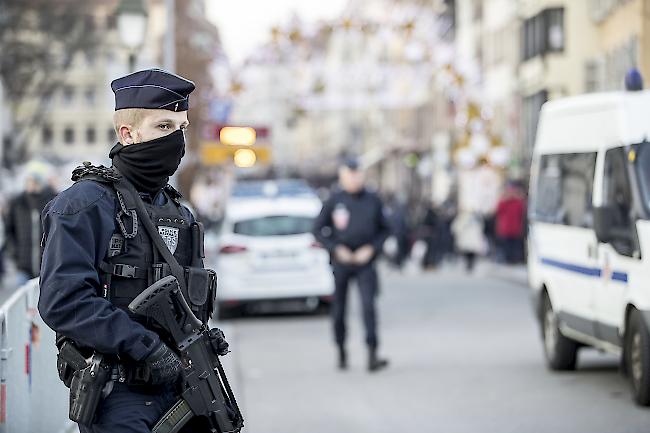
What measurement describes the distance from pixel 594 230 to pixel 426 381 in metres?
2.71

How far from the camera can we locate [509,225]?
127 ft

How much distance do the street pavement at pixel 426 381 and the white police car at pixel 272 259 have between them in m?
0.41

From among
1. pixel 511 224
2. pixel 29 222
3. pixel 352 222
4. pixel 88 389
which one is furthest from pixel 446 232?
pixel 88 389

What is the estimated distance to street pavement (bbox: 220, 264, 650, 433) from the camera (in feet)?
37.9

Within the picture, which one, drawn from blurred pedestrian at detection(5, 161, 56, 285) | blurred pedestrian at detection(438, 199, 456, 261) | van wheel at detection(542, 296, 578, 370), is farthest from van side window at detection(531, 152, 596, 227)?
blurred pedestrian at detection(438, 199, 456, 261)

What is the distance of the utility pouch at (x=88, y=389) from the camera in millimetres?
5109

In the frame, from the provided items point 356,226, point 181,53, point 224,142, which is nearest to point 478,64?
point 181,53

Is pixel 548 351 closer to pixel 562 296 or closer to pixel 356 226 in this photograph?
pixel 562 296

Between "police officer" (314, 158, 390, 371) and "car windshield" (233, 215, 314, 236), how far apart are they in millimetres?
6938

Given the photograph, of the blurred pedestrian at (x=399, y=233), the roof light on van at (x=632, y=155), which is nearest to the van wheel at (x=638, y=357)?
the roof light on van at (x=632, y=155)

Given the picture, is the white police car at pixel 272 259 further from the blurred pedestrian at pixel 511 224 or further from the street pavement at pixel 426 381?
the blurred pedestrian at pixel 511 224

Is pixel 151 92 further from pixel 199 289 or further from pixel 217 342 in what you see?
pixel 217 342

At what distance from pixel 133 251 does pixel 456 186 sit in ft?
207

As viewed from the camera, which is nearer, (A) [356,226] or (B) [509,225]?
(A) [356,226]
